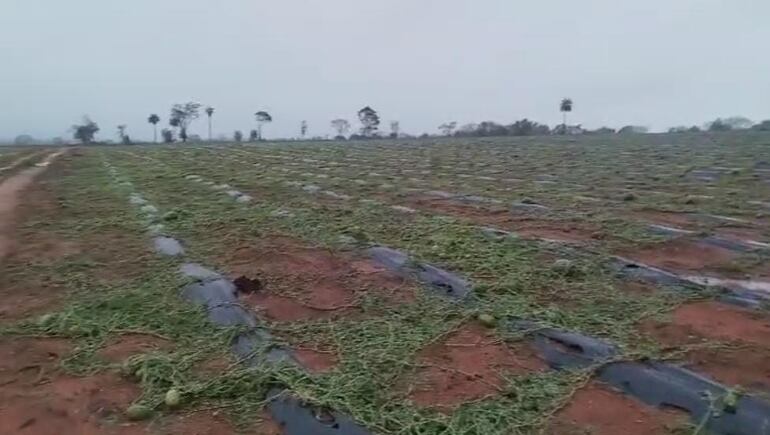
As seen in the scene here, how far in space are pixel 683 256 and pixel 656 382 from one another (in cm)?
247

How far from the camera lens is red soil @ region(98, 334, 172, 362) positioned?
2912mm

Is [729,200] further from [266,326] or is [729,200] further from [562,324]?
[266,326]

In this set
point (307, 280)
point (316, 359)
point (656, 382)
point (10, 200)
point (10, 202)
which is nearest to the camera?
point (656, 382)

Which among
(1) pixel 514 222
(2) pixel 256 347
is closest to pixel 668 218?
(1) pixel 514 222

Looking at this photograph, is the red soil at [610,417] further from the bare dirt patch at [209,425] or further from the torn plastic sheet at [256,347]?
the bare dirt patch at [209,425]

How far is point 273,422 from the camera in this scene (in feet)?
7.50

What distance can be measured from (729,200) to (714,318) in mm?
4814

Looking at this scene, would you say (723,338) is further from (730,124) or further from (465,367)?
(730,124)

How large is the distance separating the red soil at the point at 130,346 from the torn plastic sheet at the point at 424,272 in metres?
1.71

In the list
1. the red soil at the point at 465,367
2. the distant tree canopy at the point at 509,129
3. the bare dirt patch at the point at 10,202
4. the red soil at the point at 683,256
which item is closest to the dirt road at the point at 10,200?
the bare dirt patch at the point at 10,202

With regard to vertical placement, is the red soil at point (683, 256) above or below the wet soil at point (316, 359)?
above

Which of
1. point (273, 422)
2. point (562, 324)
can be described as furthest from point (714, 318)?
point (273, 422)

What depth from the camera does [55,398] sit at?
2494 millimetres

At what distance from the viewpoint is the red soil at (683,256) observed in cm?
420
